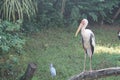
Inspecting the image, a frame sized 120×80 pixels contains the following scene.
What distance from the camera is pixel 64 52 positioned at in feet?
31.5

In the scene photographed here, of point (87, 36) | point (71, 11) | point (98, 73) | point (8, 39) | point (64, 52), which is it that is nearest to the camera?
point (98, 73)

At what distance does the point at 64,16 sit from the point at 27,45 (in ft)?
10.0

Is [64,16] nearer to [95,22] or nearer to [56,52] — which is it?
[95,22]

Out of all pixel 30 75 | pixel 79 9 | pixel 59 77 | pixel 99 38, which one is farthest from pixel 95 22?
pixel 30 75

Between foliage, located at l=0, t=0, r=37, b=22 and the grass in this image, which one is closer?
the grass

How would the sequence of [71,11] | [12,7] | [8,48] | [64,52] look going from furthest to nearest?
[71,11]
[64,52]
[12,7]
[8,48]

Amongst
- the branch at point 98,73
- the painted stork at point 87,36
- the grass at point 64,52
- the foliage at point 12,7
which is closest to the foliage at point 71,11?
the grass at point 64,52

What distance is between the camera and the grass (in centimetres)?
841

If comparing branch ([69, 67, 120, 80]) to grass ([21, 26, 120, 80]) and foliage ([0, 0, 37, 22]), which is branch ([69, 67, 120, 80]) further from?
foliage ([0, 0, 37, 22])

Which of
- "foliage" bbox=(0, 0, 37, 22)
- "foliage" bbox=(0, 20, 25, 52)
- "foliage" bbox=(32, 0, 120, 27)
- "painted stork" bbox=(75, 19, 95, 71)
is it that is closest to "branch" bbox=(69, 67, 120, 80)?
"painted stork" bbox=(75, 19, 95, 71)

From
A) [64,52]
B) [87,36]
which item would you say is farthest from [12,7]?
[87,36]

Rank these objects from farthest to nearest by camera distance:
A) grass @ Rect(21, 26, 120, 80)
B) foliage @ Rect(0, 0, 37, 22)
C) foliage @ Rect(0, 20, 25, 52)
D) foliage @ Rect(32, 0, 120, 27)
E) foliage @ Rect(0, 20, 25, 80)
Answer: foliage @ Rect(32, 0, 120, 27) < foliage @ Rect(0, 0, 37, 22) < grass @ Rect(21, 26, 120, 80) < foliage @ Rect(0, 20, 25, 80) < foliage @ Rect(0, 20, 25, 52)

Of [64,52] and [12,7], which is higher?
[12,7]

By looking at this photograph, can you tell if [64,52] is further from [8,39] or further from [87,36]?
[87,36]
